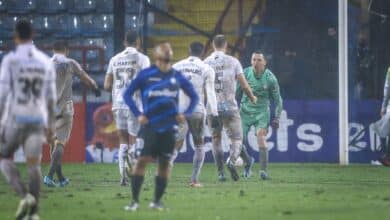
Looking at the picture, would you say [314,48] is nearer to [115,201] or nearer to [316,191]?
[316,191]

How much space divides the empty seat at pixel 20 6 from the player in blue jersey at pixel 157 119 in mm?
14480

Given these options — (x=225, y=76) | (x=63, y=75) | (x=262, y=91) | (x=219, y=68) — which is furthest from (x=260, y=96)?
(x=63, y=75)

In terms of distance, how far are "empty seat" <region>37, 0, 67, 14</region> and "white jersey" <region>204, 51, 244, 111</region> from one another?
8.46 meters

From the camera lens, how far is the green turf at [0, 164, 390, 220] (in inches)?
631

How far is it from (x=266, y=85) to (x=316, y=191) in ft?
16.2

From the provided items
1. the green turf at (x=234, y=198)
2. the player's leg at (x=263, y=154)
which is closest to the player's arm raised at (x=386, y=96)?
the green turf at (x=234, y=198)

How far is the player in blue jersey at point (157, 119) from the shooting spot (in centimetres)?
1642

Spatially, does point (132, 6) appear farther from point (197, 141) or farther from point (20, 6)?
point (197, 141)

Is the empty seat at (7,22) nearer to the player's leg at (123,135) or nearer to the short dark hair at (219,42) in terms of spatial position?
the short dark hair at (219,42)

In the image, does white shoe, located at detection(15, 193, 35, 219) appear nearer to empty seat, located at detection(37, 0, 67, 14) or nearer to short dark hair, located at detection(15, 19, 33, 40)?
short dark hair, located at detection(15, 19, 33, 40)

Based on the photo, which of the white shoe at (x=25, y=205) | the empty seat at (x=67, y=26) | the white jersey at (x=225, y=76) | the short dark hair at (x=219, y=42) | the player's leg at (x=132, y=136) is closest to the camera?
the white shoe at (x=25, y=205)

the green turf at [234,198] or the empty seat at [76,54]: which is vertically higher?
the empty seat at [76,54]

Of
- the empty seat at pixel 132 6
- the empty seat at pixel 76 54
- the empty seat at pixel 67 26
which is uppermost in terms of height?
the empty seat at pixel 132 6

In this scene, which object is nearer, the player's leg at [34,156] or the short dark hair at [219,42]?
the player's leg at [34,156]
